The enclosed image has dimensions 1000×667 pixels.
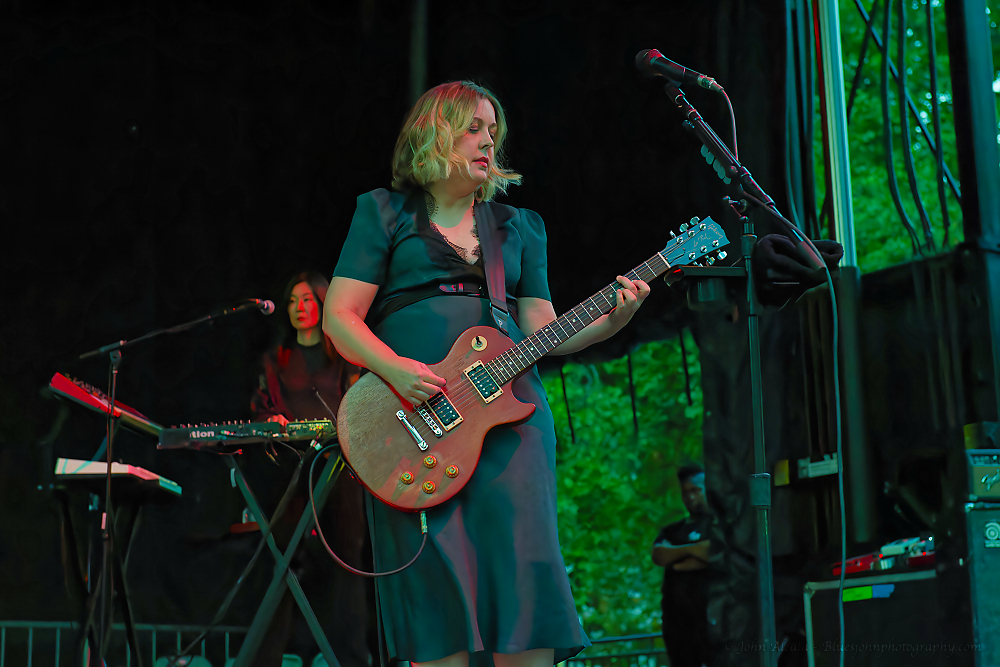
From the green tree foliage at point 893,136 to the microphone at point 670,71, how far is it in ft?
→ 3.61

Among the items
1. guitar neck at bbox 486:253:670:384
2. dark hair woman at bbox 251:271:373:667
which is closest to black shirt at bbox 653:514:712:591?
dark hair woman at bbox 251:271:373:667

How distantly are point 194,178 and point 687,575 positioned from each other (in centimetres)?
280

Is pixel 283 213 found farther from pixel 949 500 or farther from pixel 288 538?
pixel 949 500

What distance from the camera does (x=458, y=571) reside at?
6.01 ft

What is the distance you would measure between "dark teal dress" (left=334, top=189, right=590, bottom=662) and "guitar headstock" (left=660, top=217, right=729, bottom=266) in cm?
55

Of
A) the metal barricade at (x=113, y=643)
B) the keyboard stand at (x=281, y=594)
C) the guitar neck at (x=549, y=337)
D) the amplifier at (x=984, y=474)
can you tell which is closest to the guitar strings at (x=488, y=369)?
the guitar neck at (x=549, y=337)

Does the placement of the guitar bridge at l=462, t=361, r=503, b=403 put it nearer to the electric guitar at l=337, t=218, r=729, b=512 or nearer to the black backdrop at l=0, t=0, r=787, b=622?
the electric guitar at l=337, t=218, r=729, b=512

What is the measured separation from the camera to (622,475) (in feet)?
11.7

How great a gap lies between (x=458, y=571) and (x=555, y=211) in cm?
221

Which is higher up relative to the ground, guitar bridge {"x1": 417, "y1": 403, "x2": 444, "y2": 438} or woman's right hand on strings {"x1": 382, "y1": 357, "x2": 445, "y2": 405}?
woman's right hand on strings {"x1": 382, "y1": 357, "x2": 445, "y2": 405}

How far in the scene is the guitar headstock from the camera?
2367 mm

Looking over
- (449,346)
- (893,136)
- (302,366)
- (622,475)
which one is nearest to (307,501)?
(302,366)

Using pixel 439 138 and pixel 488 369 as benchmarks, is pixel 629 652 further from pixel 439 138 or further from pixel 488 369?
pixel 439 138

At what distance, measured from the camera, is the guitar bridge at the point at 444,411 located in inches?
76.0
